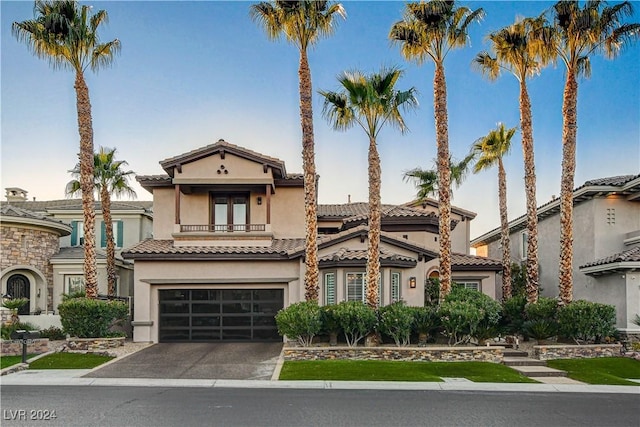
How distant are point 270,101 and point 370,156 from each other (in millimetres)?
7253

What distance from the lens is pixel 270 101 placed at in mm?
25906

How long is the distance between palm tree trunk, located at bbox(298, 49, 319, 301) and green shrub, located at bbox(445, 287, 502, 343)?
494 cm

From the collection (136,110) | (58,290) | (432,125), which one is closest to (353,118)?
(432,125)

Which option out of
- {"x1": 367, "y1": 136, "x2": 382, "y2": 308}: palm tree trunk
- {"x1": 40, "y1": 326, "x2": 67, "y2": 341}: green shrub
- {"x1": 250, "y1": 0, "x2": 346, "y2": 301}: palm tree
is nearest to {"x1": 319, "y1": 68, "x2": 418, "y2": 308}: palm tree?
{"x1": 367, "y1": 136, "x2": 382, "y2": 308}: palm tree trunk

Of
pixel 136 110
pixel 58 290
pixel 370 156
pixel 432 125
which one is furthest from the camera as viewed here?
pixel 58 290

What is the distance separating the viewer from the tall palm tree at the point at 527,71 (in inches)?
867

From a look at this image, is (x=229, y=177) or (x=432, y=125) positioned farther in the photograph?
(x=229, y=177)

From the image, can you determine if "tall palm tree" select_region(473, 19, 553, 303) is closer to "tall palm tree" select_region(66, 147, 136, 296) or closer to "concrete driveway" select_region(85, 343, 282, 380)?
"concrete driveway" select_region(85, 343, 282, 380)

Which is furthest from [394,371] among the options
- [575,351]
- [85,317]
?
[85,317]

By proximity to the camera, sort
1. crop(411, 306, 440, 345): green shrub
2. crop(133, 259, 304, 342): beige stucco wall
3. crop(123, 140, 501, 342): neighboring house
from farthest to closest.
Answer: crop(133, 259, 304, 342): beige stucco wall
crop(123, 140, 501, 342): neighboring house
crop(411, 306, 440, 345): green shrub

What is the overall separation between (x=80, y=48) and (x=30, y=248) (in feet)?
35.6

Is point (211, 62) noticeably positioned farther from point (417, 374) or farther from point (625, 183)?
point (625, 183)

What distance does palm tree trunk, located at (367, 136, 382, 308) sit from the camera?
20094mm

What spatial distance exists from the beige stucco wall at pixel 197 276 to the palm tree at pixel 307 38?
129 inches
